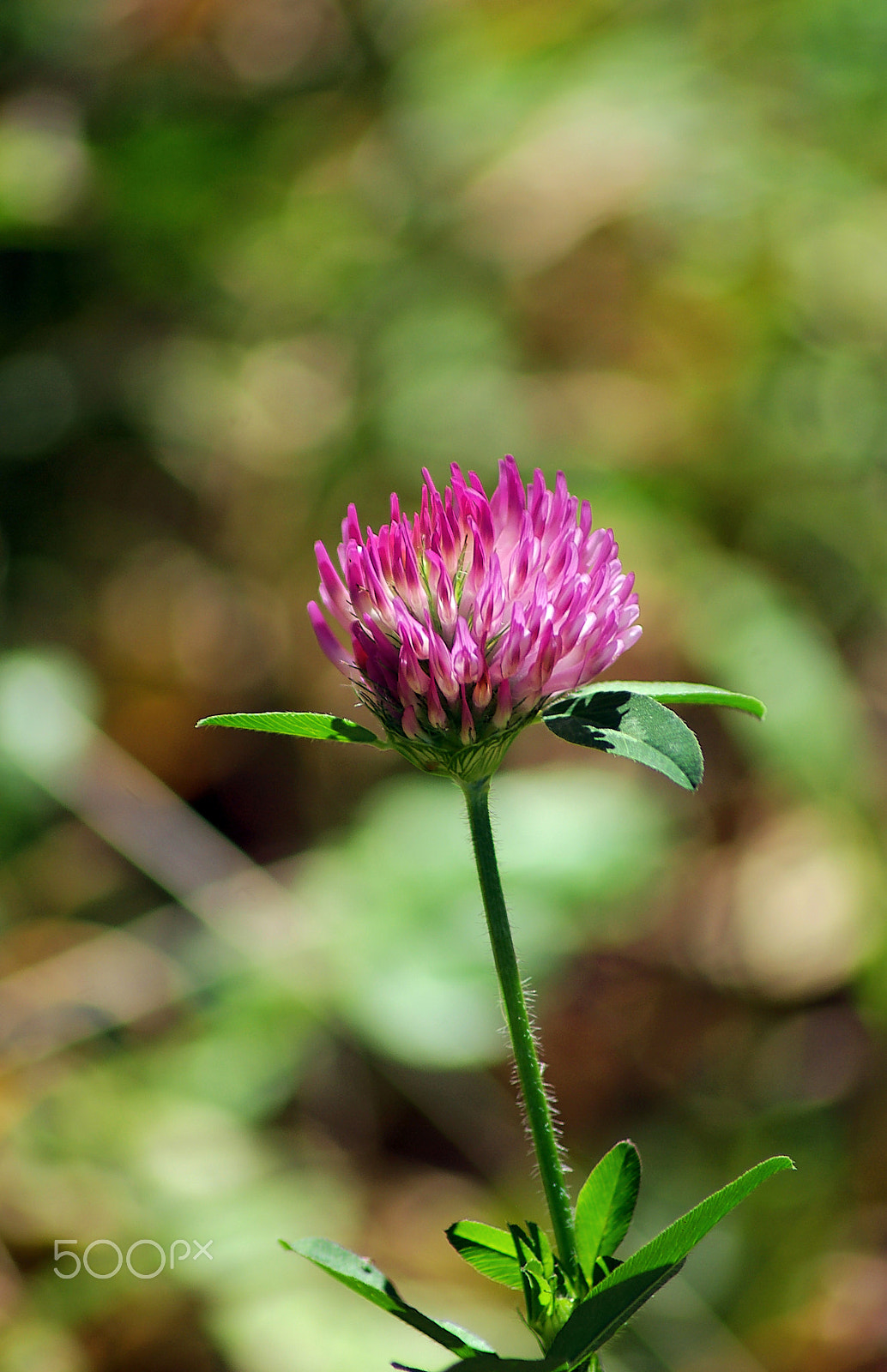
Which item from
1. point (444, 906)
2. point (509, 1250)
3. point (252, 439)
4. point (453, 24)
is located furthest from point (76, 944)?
point (453, 24)

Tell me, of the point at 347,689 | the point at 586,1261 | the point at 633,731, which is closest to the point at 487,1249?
the point at 586,1261

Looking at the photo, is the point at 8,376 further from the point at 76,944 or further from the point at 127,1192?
the point at 127,1192

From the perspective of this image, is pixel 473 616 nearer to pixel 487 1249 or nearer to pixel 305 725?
pixel 305 725

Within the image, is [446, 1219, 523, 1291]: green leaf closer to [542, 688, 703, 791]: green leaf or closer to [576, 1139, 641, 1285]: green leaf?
[576, 1139, 641, 1285]: green leaf

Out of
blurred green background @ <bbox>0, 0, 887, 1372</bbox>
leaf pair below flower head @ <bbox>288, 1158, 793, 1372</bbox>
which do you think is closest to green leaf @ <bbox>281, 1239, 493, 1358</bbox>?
leaf pair below flower head @ <bbox>288, 1158, 793, 1372</bbox>

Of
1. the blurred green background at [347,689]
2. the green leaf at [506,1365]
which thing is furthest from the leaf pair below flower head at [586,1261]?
the blurred green background at [347,689]

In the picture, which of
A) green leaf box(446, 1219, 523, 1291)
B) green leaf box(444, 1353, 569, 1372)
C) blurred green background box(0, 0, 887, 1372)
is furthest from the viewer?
blurred green background box(0, 0, 887, 1372)
